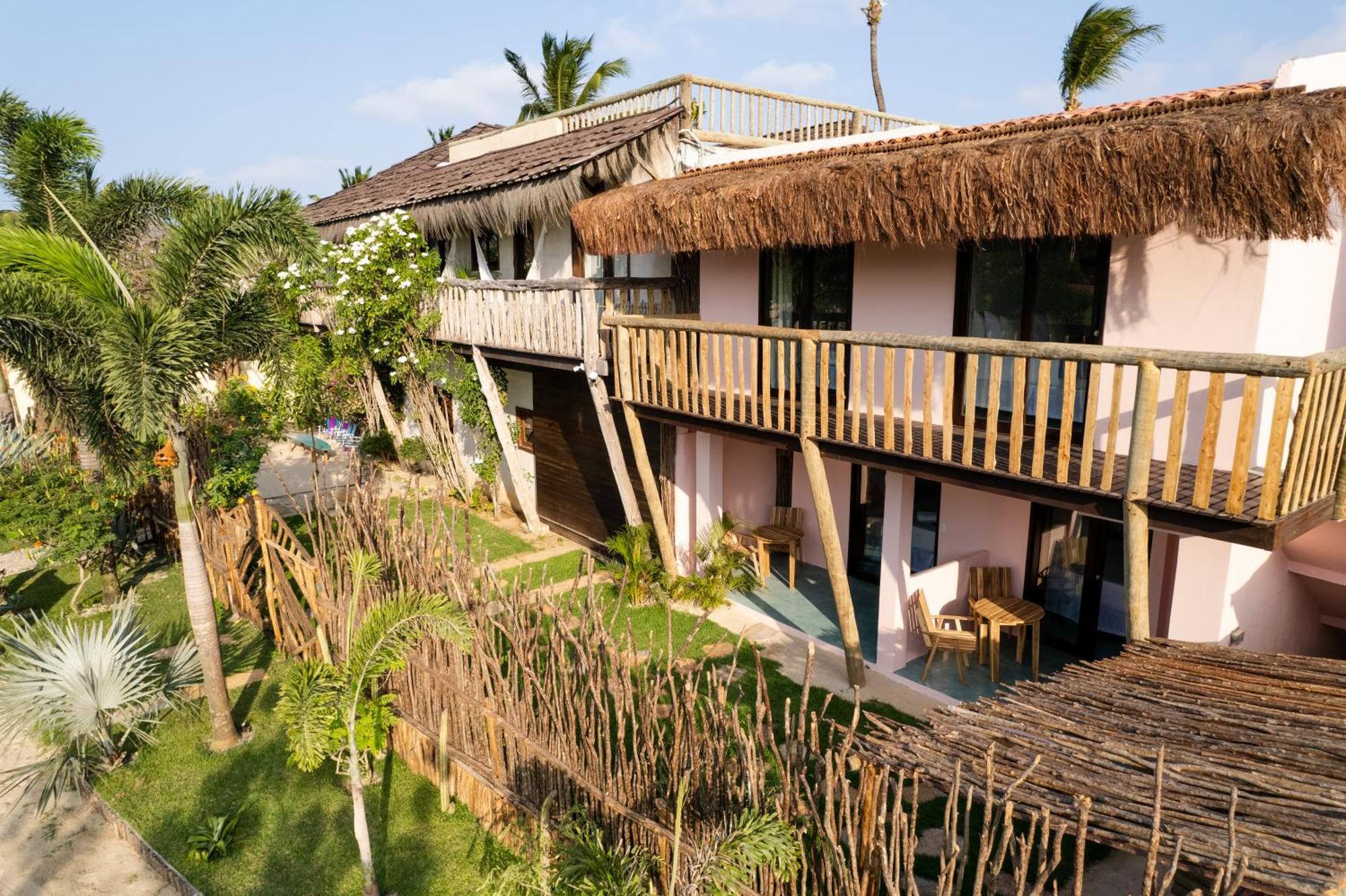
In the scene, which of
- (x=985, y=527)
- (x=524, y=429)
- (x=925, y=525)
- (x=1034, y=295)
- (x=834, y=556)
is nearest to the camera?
(x=1034, y=295)

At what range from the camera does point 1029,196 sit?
5984 mm

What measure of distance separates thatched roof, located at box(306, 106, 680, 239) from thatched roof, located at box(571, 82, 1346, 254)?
5.40ft

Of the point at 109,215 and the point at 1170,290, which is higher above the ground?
the point at 109,215

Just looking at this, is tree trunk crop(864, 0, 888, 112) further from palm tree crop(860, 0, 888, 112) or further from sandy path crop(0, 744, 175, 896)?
sandy path crop(0, 744, 175, 896)

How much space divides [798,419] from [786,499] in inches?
159

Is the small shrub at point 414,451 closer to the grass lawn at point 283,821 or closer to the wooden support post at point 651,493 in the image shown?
the wooden support post at point 651,493

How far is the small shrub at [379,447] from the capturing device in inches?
688

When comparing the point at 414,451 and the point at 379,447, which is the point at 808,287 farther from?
the point at 379,447

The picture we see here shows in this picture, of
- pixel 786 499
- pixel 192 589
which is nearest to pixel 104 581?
pixel 192 589

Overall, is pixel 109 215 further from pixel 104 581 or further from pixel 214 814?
pixel 214 814

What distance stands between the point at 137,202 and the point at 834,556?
7.49 meters

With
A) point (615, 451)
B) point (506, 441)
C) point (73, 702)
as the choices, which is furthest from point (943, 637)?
point (73, 702)

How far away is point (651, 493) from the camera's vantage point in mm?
9914

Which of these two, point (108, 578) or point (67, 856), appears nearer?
point (67, 856)
